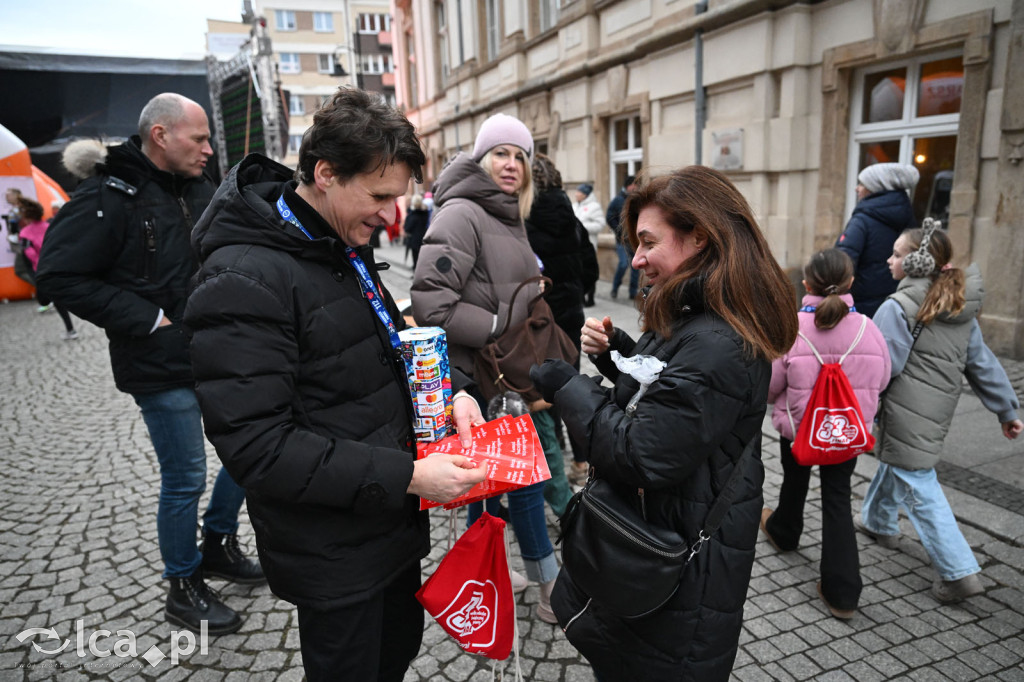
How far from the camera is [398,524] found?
1594mm

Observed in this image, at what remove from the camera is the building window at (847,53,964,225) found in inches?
243

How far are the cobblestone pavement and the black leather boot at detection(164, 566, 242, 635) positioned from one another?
0.05 m

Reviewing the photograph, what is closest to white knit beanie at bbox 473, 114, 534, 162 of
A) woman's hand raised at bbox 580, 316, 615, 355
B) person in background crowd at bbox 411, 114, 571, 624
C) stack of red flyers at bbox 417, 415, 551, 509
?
person in background crowd at bbox 411, 114, 571, 624

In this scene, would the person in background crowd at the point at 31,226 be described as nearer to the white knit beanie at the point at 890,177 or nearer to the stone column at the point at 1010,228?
the white knit beanie at the point at 890,177

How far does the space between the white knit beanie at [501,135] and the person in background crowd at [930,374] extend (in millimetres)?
1805

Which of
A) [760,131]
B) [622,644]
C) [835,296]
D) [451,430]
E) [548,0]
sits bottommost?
[622,644]

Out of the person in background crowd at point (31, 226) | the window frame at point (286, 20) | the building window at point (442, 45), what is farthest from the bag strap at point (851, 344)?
the window frame at point (286, 20)

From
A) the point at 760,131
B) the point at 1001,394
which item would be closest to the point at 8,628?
the point at 1001,394

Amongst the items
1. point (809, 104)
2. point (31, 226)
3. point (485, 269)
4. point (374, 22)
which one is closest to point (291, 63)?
point (374, 22)

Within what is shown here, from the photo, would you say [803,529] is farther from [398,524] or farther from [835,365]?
[398,524]

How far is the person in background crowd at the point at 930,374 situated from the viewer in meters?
2.74

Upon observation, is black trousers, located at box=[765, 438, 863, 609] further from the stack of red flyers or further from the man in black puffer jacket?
the man in black puffer jacket

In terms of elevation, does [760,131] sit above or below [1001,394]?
above

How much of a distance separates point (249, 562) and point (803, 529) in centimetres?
273
